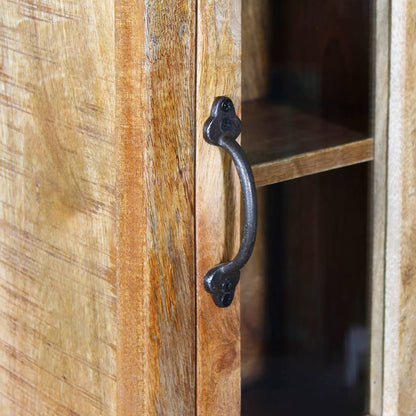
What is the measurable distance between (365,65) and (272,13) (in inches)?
4.4

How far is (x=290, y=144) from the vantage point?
731 millimetres

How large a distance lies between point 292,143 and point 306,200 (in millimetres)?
51

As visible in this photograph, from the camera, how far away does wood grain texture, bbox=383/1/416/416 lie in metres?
0.79

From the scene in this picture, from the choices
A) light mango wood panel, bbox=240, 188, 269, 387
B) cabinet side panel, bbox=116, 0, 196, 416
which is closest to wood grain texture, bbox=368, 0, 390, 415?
light mango wood panel, bbox=240, 188, 269, 387

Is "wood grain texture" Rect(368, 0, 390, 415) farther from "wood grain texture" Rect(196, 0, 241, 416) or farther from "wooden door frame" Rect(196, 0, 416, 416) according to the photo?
"wood grain texture" Rect(196, 0, 241, 416)

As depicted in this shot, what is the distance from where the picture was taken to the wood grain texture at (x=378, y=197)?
78cm

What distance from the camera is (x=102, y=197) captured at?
63 cm

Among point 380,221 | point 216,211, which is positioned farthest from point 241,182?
point 380,221

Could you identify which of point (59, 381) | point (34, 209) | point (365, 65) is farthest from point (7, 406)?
point (365, 65)

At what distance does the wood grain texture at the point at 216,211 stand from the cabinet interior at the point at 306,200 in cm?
3

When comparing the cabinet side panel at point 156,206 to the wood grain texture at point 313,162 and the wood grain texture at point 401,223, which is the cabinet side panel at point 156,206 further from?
the wood grain texture at point 401,223

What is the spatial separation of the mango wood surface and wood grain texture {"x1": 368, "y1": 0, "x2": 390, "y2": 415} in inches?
9.6

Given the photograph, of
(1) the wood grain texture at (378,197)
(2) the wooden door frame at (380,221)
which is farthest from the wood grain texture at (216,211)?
(1) the wood grain texture at (378,197)

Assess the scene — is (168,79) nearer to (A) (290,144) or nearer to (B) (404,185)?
(A) (290,144)
